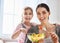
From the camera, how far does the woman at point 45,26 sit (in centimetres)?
100

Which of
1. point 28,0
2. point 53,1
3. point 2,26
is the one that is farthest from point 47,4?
point 2,26

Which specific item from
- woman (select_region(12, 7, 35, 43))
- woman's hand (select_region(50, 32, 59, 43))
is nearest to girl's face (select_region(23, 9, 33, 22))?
woman (select_region(12, 7, 35, 43))

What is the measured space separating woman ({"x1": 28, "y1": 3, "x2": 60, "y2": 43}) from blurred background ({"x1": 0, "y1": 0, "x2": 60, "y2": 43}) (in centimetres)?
4

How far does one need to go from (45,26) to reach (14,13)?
301 millimetres

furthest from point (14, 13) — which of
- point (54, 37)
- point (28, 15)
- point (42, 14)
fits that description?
point (54, 37)

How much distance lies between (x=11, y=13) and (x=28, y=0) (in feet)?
0.64

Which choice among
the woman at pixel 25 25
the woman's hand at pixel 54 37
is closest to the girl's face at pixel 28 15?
the woman at pixel 25 25

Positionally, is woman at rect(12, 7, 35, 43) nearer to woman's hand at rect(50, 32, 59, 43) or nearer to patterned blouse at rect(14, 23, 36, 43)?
patterned blouse at rect(14, 23, 36, 43)

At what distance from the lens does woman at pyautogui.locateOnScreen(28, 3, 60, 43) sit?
996mm

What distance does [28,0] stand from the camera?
1.04m

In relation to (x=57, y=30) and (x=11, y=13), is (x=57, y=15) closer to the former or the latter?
(x=57, y=30)

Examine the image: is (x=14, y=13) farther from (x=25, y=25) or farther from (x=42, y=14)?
(x=42, y=14)

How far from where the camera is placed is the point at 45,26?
1.02 meters

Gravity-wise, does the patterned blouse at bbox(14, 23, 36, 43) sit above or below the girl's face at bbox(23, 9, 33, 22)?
below
